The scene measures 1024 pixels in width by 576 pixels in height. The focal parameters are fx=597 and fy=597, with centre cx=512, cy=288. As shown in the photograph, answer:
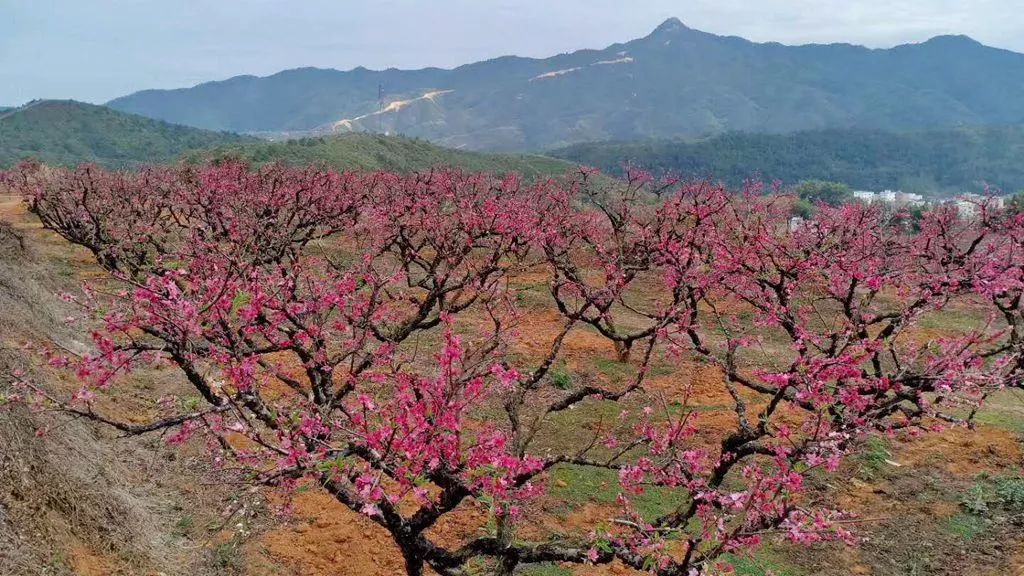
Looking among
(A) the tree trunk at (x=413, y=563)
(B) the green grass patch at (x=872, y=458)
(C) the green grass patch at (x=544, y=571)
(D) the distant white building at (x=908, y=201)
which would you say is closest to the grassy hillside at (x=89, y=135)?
(D) the distant white building at (x=908, y=201)

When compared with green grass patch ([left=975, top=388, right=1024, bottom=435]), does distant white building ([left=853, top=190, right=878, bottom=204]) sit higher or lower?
higher

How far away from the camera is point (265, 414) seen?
5.47 meters

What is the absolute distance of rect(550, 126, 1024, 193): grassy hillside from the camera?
172050mm

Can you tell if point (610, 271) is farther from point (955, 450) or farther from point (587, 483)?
point (955, 450)

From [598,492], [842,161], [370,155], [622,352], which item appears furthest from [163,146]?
[842,161]

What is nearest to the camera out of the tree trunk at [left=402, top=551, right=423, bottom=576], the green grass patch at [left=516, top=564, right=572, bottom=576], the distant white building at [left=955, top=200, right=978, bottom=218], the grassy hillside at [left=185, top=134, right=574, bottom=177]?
the tree trunk at [left=402, top=551, right=423, bottom=576]

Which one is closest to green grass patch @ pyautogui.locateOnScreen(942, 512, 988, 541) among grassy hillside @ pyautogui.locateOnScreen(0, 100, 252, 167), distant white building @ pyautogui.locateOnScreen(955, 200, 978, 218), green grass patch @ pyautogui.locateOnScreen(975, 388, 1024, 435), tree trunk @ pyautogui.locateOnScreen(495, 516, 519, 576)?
green grass patch @ pyautogui.locateOnScreen(975, 388, 1024, 435)

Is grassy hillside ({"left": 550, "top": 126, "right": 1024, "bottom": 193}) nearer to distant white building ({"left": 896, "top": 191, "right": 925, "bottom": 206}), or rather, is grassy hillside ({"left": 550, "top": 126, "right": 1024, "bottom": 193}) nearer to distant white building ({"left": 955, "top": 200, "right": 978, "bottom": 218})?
distant white building ({"left": 896, "top": 191, "right": 925, "bottom": 206})

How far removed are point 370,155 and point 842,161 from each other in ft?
544

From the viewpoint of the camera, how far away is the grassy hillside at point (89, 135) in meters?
133

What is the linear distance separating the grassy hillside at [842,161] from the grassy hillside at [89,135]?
106607 mm

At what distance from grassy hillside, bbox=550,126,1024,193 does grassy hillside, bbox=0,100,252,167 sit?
107m

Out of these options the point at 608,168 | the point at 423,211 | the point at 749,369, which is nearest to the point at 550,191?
the point at 423,211

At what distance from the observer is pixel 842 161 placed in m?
195
